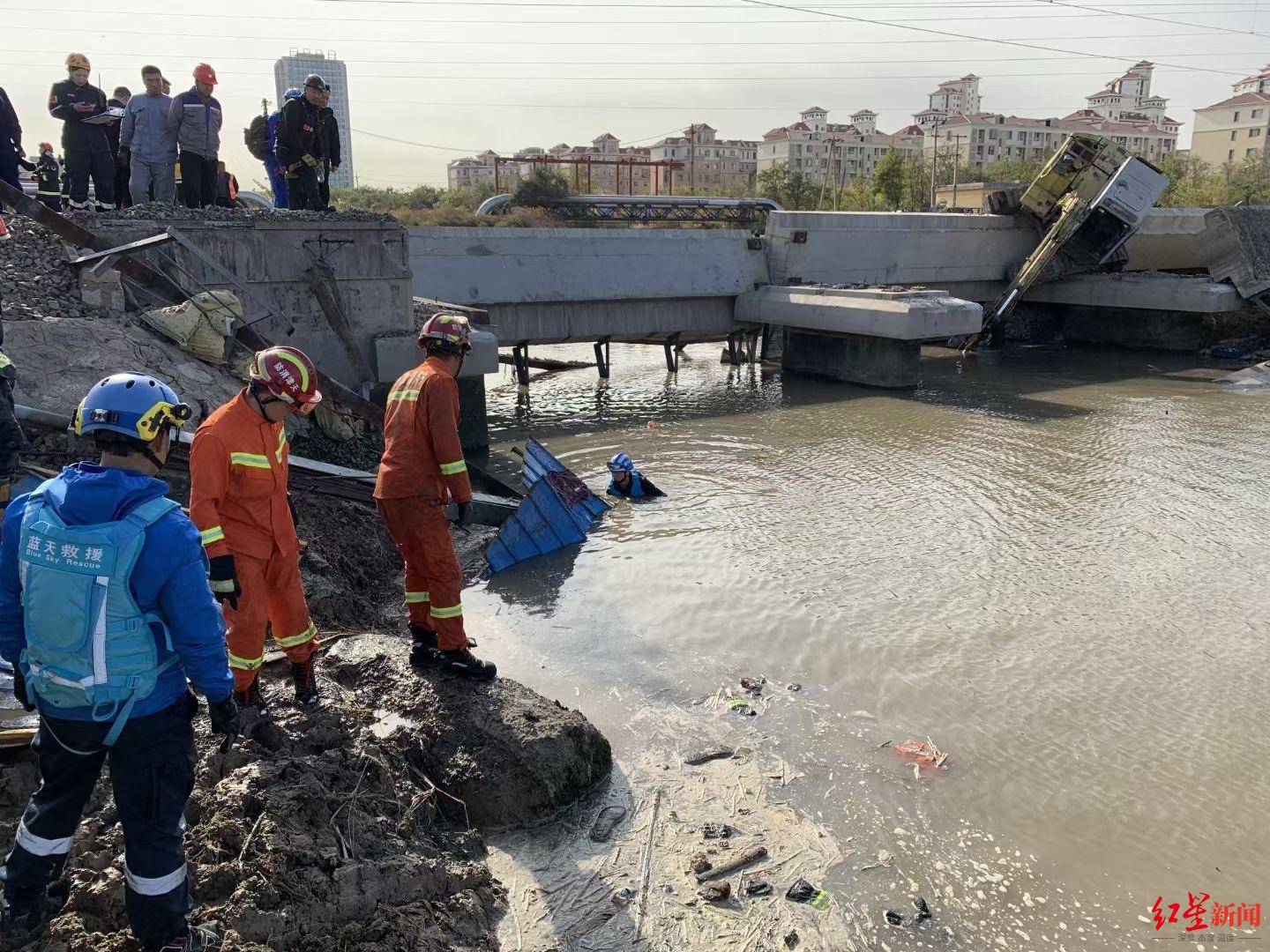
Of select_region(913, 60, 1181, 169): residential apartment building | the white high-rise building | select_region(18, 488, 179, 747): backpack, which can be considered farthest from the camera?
select_region(913, 60, 1181, 169): residential apartment building

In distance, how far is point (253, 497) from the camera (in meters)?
3.69

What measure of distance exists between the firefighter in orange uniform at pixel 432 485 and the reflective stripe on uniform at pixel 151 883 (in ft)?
6.84

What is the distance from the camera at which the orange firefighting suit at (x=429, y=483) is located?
453 cm

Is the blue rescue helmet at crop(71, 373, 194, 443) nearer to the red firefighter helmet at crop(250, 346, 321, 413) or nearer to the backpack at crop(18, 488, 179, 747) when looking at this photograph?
the backpack at crop(18, 488, 179, 747)

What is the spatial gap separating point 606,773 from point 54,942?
2.43 metres

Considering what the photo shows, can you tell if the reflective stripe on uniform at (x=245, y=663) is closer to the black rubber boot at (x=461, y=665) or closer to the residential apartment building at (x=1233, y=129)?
the black rubber boot at (x=461, y=665)

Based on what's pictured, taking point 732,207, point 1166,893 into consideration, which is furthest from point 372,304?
point 732,207

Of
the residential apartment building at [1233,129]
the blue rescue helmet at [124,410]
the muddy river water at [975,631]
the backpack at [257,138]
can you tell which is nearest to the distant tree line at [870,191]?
the backpack at [257,138]

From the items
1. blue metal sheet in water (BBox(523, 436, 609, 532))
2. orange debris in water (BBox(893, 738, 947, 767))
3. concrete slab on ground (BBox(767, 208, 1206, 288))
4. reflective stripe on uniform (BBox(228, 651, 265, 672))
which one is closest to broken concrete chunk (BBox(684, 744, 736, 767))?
orange debris in water (BBox(893, 738, 947, 767))

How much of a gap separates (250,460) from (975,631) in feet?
16.1

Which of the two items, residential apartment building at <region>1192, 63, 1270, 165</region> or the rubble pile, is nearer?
the rubble pile

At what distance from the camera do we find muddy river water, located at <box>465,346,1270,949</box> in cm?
420

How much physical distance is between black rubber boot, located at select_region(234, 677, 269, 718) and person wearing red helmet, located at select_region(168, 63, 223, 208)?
8.41 metres

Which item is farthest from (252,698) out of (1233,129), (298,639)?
(1233,129)
